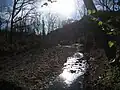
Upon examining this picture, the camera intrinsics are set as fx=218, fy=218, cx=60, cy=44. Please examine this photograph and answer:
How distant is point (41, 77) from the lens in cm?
1163

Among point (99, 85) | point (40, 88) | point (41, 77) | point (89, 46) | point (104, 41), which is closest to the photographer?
point (104, 41)

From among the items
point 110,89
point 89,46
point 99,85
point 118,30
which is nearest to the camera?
point 118,30

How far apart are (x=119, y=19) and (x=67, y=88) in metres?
7.40

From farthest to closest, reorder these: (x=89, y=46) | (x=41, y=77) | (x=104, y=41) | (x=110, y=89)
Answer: (x=89, y=46) < (x=41, y=77) < (x=110, y=89) < (x=104, y=41)

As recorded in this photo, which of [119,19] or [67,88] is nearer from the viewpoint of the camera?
[119,19]

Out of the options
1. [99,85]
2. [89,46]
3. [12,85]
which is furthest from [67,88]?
[89,46]

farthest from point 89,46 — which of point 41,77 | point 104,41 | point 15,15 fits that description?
point 104,41

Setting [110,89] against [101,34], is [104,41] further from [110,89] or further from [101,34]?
[110,89]

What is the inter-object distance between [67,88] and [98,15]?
738 cm

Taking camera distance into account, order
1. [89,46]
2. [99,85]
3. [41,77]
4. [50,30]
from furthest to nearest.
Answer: [50,30] < [89,46] < [41,77] < [99,85]

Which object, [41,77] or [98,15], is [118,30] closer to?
[98,15]

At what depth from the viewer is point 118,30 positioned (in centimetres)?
247

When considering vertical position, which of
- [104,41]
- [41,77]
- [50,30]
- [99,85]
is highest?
[104,41]

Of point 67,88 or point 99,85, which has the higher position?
point 99,85
